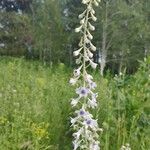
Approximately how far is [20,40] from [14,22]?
1.68 meters

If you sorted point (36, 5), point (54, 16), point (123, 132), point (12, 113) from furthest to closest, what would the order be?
1. point (36, 5)
2. point (54, 16)
3. point (12, 113)
4. point (123, 132)

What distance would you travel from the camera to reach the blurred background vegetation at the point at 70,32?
1655 inches

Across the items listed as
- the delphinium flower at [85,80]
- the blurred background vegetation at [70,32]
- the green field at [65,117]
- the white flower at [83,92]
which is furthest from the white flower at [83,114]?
the blurred background vegetation at [70,32]

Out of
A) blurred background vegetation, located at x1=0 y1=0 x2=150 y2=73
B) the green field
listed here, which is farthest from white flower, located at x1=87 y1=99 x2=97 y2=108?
blurred background vegetation, located at x1=0 y1=0 x2=150 y2=73

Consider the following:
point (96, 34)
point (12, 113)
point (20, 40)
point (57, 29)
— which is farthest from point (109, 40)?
point (12, 113)

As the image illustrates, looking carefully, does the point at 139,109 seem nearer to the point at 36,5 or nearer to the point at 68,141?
the point at 68,141

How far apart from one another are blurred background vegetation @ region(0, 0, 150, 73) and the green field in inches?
1352

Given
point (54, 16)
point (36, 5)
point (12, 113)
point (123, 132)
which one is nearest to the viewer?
point (123, 132)

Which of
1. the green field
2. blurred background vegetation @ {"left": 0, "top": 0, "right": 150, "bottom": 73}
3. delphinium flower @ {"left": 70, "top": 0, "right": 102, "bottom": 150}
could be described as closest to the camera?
delphinium flower @ {"left": 70, "top": 0, "right": 102, "bottom": 150}

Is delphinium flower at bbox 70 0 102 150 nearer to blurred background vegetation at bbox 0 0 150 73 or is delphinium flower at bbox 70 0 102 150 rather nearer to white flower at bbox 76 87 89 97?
white flower at bbox 76 87 89 97

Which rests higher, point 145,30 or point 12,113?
point 145,30

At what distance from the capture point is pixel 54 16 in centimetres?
4222

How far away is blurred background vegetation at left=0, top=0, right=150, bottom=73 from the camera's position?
138 feet

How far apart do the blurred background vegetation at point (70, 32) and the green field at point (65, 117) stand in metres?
34.3
